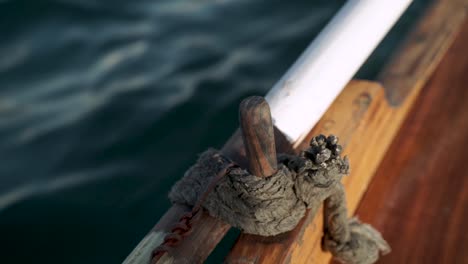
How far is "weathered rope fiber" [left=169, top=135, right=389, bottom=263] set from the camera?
3.06 ft

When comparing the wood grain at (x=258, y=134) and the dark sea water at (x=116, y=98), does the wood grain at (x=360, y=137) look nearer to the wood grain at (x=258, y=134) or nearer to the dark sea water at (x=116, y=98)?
the wood grain at (x=258, y=134)

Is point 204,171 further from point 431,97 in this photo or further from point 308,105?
point 431,97

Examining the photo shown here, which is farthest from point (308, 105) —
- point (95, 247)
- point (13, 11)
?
point (13, 11)

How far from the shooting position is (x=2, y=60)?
2.98 metres

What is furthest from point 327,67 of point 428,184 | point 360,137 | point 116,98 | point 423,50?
point 116,98

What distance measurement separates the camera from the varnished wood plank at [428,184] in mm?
1354

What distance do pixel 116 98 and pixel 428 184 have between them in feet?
5.83

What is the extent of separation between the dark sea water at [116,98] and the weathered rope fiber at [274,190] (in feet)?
3.23

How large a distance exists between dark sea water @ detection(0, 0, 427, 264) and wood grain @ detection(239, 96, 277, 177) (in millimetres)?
1137

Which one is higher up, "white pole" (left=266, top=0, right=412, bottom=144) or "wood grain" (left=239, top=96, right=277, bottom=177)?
"white pole" (left=266, top=0, right=412, bottom=144)

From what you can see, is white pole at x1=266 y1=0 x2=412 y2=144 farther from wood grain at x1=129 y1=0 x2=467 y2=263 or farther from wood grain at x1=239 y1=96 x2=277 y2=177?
wood grain at x1=239 y1=96 x2=277 y2=177

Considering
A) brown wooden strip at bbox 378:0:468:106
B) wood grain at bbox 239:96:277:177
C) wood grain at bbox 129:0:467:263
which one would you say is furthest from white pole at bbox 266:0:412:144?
brown wooden strip at bbox 378:0:468:106

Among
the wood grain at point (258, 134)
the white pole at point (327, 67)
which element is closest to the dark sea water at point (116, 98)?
the white pole at point (327, 67)

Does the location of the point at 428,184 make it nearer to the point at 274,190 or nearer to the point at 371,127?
the point at 371,127
